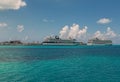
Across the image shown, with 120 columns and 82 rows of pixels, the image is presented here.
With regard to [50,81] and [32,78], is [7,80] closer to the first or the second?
[32,78]

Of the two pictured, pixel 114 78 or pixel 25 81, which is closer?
pixel 25 81

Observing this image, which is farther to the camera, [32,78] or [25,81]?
[32,78]

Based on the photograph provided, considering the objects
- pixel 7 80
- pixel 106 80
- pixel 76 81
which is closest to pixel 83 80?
pixel 76 81

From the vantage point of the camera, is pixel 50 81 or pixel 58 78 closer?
pixel 50 81

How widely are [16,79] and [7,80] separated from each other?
4.31 feet

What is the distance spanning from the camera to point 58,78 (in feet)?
108

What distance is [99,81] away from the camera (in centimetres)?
3097

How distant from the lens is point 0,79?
32125 mm

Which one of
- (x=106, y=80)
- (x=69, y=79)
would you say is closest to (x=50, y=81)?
(x=69, y=79)

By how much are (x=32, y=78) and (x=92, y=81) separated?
904 centimetres

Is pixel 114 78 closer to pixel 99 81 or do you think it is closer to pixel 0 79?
pixel 99 81

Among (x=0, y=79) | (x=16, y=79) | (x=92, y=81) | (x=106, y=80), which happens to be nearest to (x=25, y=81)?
(x=16, y=79)

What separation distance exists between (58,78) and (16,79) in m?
6.26

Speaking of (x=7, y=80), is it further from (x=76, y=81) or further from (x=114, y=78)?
(x=114, y=78)
